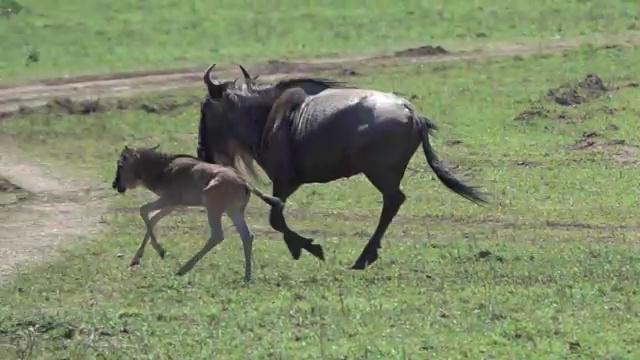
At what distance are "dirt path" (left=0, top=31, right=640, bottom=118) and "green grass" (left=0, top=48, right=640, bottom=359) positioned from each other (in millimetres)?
1909

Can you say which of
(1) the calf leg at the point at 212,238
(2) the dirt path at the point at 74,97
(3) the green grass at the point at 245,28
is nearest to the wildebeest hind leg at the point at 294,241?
(1) the calf leg at the point at 212,238

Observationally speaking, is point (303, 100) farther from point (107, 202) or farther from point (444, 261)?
point (107, 202)

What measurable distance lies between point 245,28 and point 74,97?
20.5 ft

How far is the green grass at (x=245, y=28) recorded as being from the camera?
984 inches

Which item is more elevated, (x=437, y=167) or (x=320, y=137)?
(x=320, y=137)

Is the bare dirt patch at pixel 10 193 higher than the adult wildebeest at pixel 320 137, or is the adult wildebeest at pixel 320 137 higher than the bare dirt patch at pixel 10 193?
the adult wildebeest at pixel 320 137

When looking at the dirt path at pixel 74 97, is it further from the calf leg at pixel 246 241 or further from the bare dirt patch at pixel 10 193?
the calf leg at pixel 246 241

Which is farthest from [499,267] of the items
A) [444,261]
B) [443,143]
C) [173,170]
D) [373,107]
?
[443,143]

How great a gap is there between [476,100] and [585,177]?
4.78 m

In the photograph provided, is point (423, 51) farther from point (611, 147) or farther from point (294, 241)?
point (294, 241)

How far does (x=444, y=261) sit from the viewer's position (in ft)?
38.7

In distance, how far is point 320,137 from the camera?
12164mm

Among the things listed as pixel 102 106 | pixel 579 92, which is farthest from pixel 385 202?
pixel 102 106

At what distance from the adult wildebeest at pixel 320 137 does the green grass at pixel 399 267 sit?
481 millimetres
